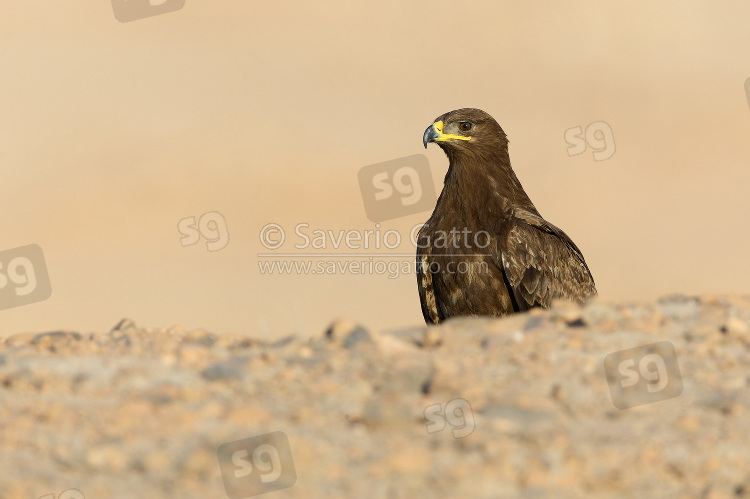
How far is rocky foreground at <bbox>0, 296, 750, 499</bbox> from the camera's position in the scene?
17.5 feet

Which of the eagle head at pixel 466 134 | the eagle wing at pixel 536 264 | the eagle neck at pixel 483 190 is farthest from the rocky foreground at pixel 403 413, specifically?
the eagle head at pixel 466 134

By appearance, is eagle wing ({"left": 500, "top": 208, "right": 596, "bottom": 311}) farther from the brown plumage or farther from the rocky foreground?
the rocky foreground

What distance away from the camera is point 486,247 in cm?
965

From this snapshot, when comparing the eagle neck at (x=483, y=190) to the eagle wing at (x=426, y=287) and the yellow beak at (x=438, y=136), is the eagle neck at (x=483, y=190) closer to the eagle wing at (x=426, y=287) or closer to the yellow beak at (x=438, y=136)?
the yellow beak at (x=438, y=136)

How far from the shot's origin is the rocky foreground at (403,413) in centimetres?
534

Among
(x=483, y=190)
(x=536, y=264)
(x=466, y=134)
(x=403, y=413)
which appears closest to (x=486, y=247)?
(x=536, y=264)

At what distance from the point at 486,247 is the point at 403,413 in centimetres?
398

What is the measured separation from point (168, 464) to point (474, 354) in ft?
6.33

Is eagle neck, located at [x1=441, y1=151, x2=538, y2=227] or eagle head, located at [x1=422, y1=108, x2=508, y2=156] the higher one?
→ eagle head, located at [x1=422, y1=108, x2=508, y2=156]

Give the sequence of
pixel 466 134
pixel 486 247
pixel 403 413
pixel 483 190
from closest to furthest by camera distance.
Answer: pixel 403 413 < pixel 486 247 < pixel 483 190 < pixel 466 134

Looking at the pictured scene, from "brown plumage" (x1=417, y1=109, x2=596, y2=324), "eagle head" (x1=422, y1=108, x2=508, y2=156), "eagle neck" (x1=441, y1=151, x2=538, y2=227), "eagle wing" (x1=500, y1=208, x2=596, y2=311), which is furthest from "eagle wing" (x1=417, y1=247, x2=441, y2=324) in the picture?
"eagle head" (x1=422, y1=108, x2=508, y2=156)

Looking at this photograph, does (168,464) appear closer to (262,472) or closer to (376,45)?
(262,472)

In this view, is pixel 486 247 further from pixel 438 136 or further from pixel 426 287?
pixel 438 136

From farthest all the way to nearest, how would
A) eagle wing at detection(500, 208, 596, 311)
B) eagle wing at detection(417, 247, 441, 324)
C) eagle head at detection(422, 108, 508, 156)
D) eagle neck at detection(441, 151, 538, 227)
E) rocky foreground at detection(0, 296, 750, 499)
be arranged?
eagle head at detection(422, 108, 508, 156) < eagle wing at detection(417, 247, 441, 324) < eagle neck at detection(441, 151, 538, 227) < eagle wing at detection(500, 208, 596, 311) < rocky foreground at detection(0, 296, 750, 499)
